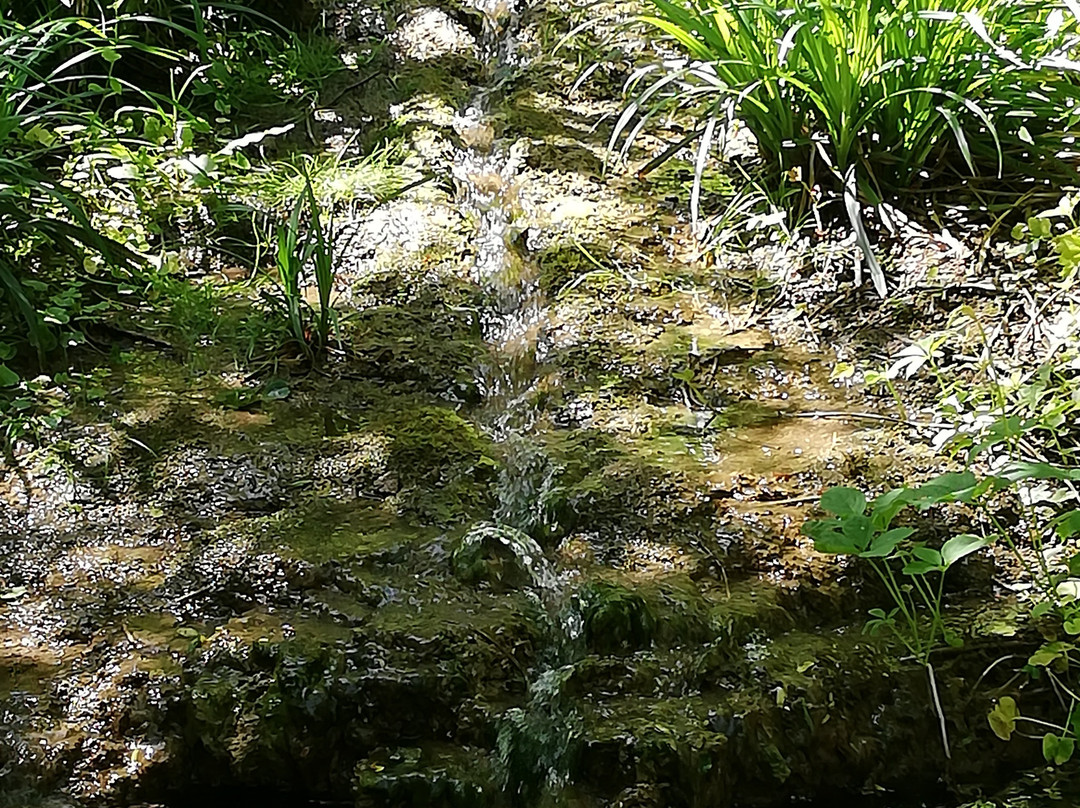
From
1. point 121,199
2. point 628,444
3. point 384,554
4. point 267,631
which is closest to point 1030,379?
point 628,444

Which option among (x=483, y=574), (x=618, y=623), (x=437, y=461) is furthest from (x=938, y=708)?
(x=437, y=461)

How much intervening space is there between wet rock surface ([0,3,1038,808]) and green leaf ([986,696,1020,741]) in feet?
0.20

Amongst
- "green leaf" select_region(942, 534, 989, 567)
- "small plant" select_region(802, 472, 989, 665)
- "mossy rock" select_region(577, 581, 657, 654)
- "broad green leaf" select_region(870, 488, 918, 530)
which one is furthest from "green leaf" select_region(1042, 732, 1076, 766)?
"mossy rock" select_region(577, 581, 657, 654)

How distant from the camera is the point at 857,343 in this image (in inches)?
99.0

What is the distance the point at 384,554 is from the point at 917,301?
61.5 inches

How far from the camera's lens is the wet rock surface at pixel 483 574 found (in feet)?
5.34

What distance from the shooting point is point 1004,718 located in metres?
1.62

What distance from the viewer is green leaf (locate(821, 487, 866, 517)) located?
5.74ft

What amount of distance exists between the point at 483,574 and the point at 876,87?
1.67 meters

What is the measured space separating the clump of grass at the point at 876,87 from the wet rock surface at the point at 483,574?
44 centimetres

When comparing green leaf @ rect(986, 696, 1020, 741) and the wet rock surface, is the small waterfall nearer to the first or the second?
the wet rock surface

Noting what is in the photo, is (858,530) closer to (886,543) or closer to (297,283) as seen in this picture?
(886,543)

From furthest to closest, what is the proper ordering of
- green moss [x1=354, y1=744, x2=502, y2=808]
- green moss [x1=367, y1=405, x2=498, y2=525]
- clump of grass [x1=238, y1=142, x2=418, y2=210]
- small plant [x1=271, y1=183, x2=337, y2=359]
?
1. clump of grass [x1=238, y1=142, x2=418, y2=210]
2. small plant [x1=271, y1=183, x2=337, y2=359]
3. green moss [x1=367, y1=405, x2=498, y2=525]
4. green moss [x1=354, y1=744, x2=502, y2=808]

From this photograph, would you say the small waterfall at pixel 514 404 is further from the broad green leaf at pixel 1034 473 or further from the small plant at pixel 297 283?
the broad green leaf at pixel 1034 473
